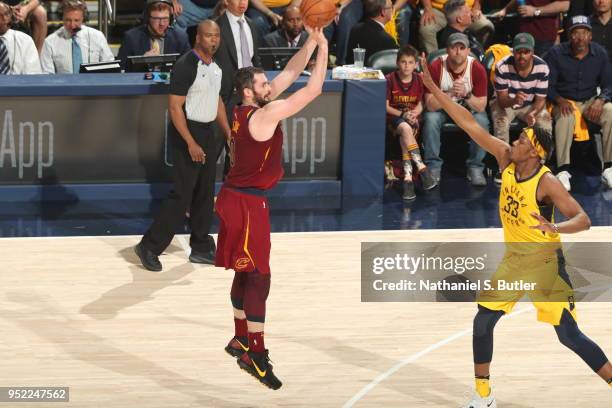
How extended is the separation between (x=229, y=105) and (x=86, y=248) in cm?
191

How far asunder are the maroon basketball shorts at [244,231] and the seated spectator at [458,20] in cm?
658

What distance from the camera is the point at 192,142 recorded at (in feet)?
35.9

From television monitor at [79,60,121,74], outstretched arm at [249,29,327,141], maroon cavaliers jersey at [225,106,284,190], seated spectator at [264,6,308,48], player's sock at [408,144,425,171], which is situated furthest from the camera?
seated spectator at [264,6,308,48]

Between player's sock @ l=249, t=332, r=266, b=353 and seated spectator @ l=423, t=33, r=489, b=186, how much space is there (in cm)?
561

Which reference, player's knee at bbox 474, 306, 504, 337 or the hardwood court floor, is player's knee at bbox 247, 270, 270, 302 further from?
player's knee at bbox 474, 306, 504, 337

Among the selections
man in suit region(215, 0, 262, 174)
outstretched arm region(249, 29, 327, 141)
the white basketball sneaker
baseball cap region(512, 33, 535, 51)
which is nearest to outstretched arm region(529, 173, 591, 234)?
the white basketball sneaker

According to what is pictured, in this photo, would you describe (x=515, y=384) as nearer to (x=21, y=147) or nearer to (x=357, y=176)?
(x=357, y=176)

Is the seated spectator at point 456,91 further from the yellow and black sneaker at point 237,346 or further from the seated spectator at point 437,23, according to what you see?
the yellow and black sneaker at point 237,346

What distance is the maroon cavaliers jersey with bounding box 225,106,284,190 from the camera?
27.5 ft

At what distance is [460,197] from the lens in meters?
→ 13.6

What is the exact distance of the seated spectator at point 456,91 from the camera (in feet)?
45.2

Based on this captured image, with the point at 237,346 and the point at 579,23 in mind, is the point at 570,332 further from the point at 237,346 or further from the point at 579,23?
the point at 579,23

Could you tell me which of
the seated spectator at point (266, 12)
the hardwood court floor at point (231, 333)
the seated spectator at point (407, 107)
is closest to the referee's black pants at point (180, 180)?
the hardwood court floor at point (231, 333)

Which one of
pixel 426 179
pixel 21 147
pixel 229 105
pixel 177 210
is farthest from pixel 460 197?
pixel 21 147
